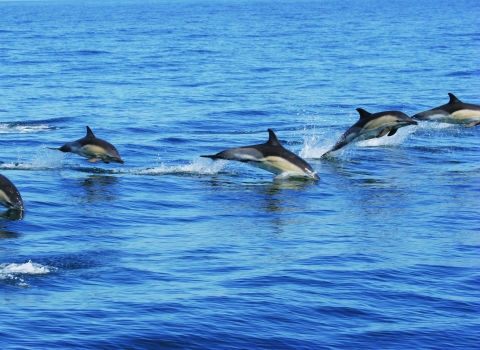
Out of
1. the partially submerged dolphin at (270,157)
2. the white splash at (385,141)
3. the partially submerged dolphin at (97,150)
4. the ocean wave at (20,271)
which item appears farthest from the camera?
the white splash at (385,141)

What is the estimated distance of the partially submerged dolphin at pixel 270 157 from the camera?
782 inches

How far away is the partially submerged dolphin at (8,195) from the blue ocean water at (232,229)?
0.24 meters

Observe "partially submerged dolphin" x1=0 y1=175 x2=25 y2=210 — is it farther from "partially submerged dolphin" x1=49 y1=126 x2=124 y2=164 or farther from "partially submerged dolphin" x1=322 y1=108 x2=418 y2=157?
"partially submerged dolphin" x1=322 y1=108 x2=418 y2=157

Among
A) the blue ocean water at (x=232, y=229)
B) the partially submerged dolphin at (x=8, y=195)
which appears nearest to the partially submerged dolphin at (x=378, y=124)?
the blue ocean water at (x=232, y=229)

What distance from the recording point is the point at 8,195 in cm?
1647

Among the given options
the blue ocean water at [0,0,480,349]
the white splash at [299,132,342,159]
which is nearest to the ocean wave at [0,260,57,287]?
the blue ocean water at [0,0,480,349]

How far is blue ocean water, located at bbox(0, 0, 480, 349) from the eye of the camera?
37.4 feet

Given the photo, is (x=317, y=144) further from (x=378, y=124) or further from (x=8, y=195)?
(x=8, y=195)

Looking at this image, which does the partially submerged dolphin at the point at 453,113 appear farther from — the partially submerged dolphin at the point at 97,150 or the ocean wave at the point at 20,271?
the ocean wave at the point at 20,271

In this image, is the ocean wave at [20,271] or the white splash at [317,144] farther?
the white splash at [317,144]

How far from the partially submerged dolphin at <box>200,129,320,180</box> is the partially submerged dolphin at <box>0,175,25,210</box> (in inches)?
176

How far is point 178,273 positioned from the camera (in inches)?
524

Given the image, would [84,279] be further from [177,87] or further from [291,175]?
[177,87]

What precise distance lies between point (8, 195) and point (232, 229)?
12.1 feet
